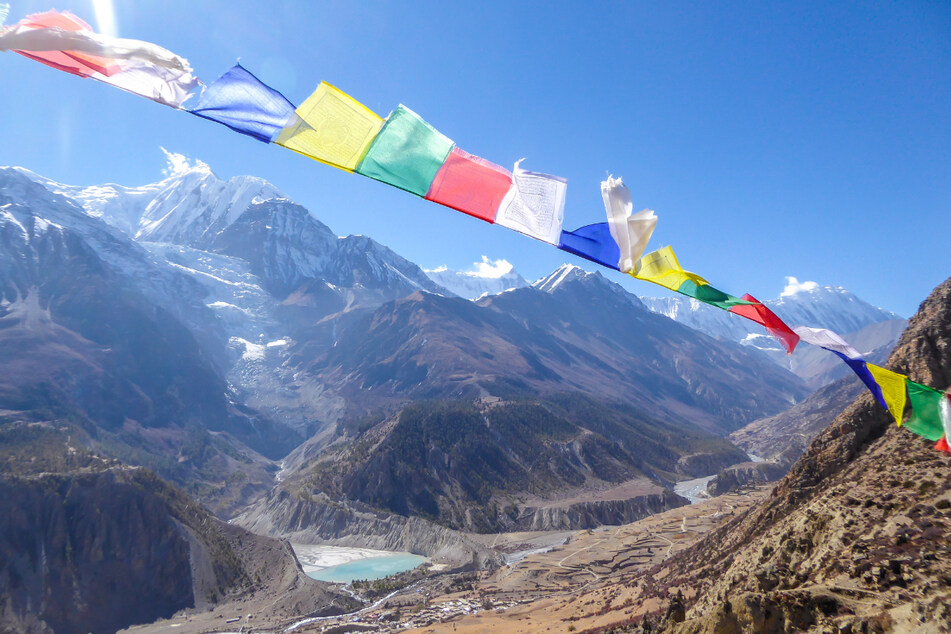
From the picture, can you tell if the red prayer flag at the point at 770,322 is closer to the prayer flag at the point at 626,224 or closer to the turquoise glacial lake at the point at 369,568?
the prayer flag at the point at 626,224

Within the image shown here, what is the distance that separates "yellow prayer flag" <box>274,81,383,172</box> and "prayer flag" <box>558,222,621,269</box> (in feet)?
8.32

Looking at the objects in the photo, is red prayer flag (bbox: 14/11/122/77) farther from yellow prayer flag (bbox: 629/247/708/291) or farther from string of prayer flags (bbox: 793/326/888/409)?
string of prayer flags (bbox: 793/326/888/409)

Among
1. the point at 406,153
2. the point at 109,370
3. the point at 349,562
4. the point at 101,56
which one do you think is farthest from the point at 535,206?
the point at 109,370

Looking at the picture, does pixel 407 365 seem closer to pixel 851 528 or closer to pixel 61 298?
pixel 61 298

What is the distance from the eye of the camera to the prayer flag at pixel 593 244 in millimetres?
6082

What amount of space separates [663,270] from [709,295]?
92 cm

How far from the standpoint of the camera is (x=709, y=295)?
7.11m

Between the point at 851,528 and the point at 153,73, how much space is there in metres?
16.5

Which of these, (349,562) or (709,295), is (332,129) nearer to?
(709,295)

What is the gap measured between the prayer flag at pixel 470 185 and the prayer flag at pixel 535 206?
112mm

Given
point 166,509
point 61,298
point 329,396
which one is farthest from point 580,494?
point 61,298

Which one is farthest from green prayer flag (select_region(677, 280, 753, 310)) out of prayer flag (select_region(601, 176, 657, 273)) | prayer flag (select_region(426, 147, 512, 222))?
prayer flag (select_region(426, 147, 512, 222))

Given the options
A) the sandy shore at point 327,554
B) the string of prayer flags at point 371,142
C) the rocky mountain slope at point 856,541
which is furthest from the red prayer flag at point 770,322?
the sandy shore at point 327,554

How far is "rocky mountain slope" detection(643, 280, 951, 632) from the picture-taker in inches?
329
